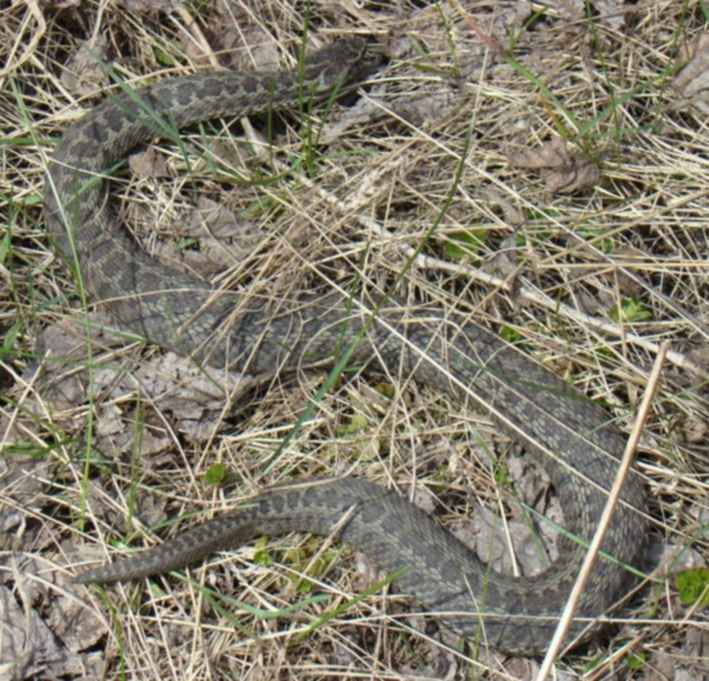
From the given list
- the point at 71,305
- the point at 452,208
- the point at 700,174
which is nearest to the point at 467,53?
the point at 452,208

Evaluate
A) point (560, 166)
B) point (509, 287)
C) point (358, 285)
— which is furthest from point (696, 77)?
point (358, 285)

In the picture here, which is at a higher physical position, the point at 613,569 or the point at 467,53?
the point at 467,53

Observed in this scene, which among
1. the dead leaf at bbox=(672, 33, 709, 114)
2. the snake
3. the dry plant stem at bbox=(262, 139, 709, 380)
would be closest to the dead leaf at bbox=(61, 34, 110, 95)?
the snake

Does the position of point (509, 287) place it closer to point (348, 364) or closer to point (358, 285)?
point (358, 285)

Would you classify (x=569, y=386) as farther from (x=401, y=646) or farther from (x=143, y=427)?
(x=143, y=427)

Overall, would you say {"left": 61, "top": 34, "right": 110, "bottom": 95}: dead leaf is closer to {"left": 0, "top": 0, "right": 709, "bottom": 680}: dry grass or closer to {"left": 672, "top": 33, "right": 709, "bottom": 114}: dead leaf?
{"left": 0, "top": 0, "right": 709, "bottom": 680}: dry grass

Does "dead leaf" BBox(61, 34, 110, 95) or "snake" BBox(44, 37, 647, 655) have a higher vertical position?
"dead leaf" BBox(61, 34, 110, 95)
